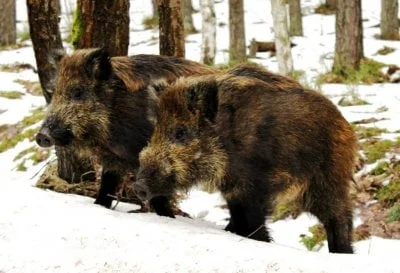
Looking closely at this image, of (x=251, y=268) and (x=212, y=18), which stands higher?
(x=212, y=18)

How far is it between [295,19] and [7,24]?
1040 cm

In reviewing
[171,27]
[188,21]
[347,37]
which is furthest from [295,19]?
[171,27]

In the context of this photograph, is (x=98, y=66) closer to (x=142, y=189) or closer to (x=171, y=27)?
(x=142, y=189)

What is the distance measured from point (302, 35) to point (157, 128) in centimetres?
1774

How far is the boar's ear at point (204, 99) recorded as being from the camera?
15.0 feet

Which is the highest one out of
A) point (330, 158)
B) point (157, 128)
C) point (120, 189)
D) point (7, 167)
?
point (157, 128)

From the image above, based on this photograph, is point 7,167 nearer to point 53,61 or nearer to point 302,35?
point 53,61

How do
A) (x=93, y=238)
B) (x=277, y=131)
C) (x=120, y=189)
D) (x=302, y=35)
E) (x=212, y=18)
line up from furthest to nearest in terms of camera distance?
(x=302, y=35), (x=212, y=18), (x=120, y=189), (x=277, y=131), (x=93, y=238)

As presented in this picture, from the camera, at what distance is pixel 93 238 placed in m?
3.99

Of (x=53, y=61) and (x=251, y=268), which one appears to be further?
(x=53, y=61)

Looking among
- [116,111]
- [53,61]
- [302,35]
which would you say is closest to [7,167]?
[53,61]

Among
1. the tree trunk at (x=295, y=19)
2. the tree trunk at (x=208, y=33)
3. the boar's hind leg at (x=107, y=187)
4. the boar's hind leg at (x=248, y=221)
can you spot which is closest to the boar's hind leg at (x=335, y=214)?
the boar's hind leg at (x=248, y=221)

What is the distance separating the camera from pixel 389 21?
1983 cm

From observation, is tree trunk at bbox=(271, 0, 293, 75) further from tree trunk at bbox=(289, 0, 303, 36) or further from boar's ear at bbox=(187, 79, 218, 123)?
boar's ear at bbox=(187, 79, 218, 123)
